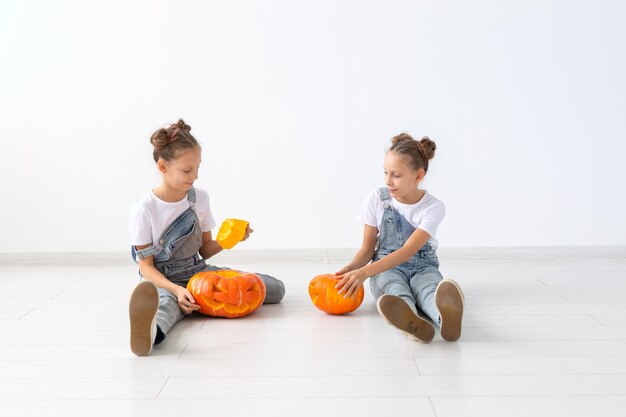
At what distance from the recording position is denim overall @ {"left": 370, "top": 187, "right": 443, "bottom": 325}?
2717 mm

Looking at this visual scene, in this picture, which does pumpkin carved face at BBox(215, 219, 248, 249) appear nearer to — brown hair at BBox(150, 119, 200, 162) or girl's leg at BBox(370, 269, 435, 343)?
brown hair at BBox(150, 119, 200, 162)

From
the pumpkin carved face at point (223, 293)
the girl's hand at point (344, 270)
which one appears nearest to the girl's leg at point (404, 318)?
the girl's hand at point (344, 270)

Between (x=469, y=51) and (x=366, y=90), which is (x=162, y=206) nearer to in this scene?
(x=366, y=90)

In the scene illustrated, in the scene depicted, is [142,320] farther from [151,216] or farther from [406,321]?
[406,321]

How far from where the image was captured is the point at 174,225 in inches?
107

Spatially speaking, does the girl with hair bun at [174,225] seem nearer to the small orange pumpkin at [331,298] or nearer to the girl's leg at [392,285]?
the small orange pumpkin at [331,298]

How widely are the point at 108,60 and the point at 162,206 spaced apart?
1528 millimetres

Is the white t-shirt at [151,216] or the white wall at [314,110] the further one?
the white wall at [314,110]

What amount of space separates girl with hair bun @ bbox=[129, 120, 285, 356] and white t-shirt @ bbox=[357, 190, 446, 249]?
0.45 m

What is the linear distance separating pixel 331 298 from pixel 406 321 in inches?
17.0

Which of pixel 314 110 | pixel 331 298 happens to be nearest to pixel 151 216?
pixel 331 298

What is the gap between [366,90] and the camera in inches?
155

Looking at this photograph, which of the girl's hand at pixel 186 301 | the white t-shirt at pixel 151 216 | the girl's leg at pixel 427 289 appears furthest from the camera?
the white t-shirt at pixel 151 216

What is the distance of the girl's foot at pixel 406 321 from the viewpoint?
225cm
